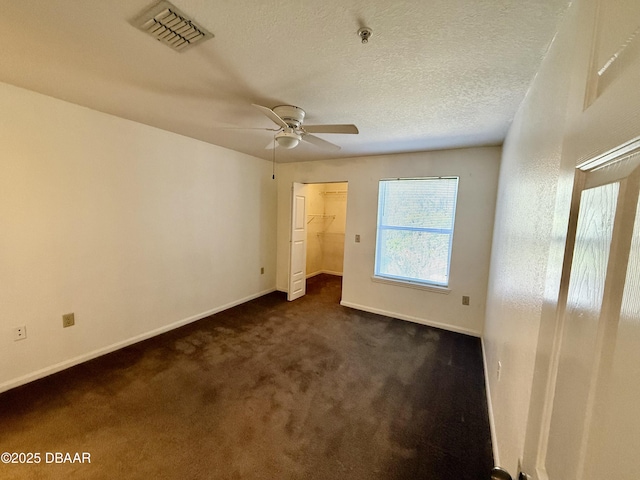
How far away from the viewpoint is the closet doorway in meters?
5.98

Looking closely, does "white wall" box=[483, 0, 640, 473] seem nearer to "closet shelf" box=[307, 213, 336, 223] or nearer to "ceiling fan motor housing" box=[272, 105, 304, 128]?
"ceiling fan motor housing" box=[272, 105, 304, 128]

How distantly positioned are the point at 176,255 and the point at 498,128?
3695 millimetres

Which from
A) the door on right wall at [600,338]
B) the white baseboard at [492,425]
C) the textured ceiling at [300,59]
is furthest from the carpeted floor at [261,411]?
the textured ceiling at [300,59]

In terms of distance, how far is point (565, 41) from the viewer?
1017 mm

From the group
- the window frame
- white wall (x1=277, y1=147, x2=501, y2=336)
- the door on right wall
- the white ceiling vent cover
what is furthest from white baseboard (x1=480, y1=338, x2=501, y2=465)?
the white ceiling vent cover

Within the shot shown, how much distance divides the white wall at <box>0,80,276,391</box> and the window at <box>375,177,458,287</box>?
2.28 m

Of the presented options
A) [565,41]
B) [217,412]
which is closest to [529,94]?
[565,41]

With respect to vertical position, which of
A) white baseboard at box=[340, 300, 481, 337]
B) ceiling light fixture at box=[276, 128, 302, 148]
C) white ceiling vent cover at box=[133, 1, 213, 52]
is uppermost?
white ceiling vent cover at box=[133, 1, 213, 52]

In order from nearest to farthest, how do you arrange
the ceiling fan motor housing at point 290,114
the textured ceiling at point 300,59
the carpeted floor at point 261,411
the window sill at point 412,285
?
the textured ceiling at point 300,59
the carpeted floor at point 261,411
the ceiling fan motor housing at point 290,114
the window sill at point 412,285

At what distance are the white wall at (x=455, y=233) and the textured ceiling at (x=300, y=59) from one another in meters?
0.81

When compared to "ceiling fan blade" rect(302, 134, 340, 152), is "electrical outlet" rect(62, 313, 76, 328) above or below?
below

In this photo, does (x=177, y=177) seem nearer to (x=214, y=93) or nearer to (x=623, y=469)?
(x=214, y=93)

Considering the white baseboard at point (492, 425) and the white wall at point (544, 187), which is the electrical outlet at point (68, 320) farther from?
the white baseboard at point (492, 425)

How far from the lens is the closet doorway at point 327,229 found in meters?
5.98
